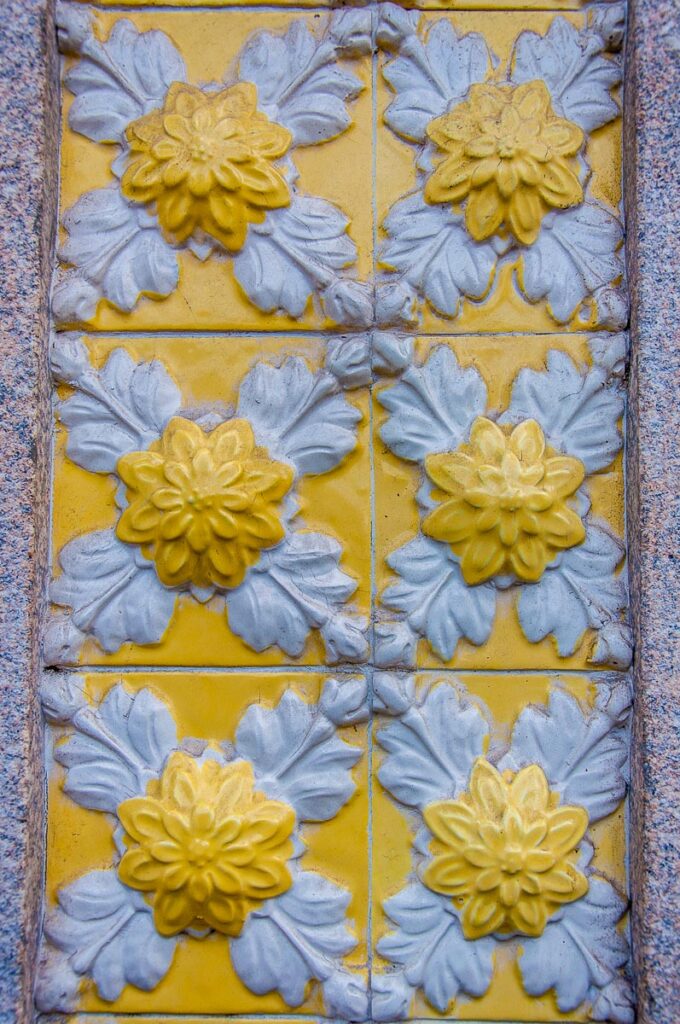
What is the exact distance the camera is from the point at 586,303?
0.97 meters

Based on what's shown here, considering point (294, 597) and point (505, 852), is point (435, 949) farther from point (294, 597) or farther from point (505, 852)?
point (294, 597)

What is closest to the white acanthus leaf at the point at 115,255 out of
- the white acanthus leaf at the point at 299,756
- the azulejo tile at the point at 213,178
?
the azulejo tile at the point at 213,178

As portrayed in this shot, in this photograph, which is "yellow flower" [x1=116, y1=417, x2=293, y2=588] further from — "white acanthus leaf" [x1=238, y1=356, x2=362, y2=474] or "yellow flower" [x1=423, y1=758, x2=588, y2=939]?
"yellow flower" [x1=423, y1=758, x2=588, y2=939]

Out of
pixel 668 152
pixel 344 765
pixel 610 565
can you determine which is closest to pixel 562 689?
pixel 610 565

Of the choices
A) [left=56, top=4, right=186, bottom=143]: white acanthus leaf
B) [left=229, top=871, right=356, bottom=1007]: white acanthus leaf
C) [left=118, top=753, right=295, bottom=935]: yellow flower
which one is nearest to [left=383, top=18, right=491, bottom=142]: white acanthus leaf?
[left=56, top=4, right=186, bottom=143]: white acanthus leaf

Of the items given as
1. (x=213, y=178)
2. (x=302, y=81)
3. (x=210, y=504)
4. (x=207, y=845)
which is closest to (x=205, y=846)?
(x=207, y=845)

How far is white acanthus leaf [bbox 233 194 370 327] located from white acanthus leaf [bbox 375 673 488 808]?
17.4 inches

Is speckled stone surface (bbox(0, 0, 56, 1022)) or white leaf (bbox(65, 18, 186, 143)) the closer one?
speckled stone surface (bbox(0, 0, 56, 1022))

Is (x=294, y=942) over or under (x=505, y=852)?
under

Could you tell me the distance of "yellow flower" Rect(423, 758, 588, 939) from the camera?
0.89 m

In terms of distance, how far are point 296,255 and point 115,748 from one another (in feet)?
1.93

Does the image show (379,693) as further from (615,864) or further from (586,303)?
(586,303)

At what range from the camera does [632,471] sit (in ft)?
3.07

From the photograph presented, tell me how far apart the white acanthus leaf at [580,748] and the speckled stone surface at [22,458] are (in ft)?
1.71
